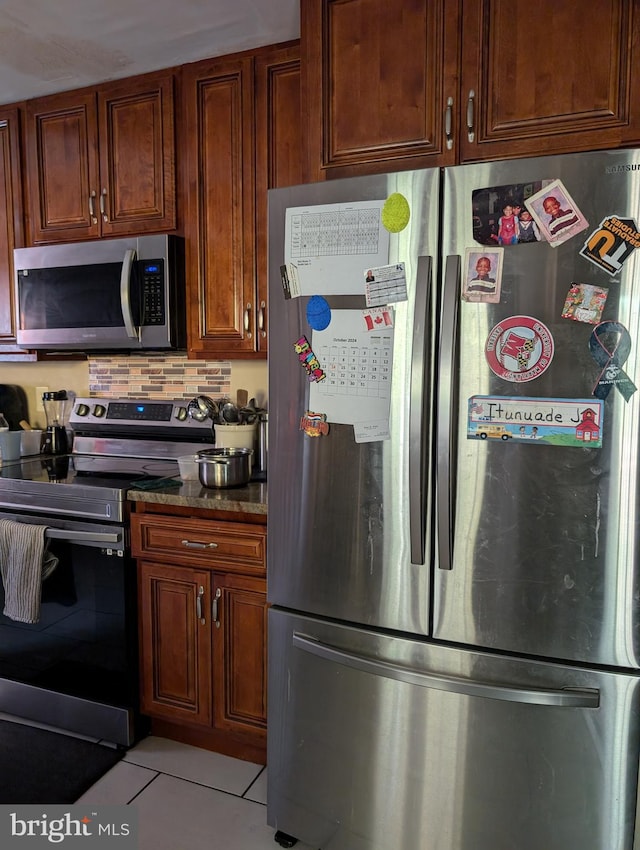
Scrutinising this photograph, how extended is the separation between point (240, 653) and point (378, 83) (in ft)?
5.98

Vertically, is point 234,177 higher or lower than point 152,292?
higher

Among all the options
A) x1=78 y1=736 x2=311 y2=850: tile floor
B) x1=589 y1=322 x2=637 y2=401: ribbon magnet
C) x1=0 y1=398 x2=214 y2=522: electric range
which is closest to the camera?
x1=589 y1=322 x2=637 y2=401: ribbon magnet

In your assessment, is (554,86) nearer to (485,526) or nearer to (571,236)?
(571,236)

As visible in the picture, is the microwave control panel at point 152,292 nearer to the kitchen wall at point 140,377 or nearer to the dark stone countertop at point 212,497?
the kitchen wall at point 140,377

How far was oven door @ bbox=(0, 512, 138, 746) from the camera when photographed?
212 centimetres

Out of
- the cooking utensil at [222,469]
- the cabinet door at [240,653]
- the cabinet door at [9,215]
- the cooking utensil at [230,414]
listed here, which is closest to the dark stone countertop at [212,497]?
the cooking utensil at [222,469]

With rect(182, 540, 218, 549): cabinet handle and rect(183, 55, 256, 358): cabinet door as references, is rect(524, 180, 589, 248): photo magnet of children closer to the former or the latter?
rect(183, 55, 256, 358): cabinet door

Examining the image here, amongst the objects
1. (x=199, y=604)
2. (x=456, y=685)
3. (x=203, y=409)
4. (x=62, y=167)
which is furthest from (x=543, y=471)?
(x=62, y=167)

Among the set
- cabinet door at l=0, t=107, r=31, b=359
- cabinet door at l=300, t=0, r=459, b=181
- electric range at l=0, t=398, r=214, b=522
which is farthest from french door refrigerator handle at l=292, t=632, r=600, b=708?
cabinet door at l=0, t=107, r=31, b=359

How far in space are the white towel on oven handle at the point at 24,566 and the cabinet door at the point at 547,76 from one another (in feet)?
6.26

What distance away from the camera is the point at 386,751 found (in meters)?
1.55

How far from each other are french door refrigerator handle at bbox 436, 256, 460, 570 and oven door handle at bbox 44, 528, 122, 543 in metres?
1.19

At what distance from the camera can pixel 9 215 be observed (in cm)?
269

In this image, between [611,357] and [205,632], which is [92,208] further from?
[611,357]
